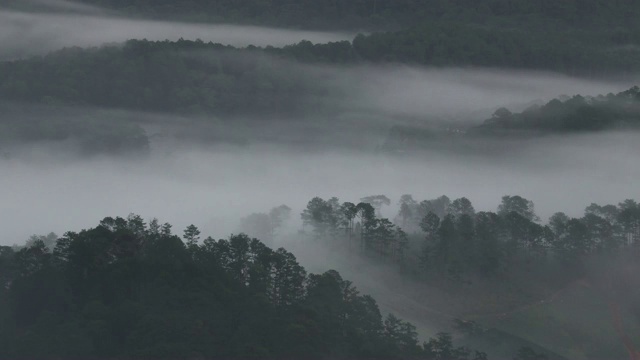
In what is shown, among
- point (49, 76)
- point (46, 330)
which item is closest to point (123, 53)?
point (49, 76)

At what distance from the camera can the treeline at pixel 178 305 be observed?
545 inches

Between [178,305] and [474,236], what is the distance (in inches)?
178

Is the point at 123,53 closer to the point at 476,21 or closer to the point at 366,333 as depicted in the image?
the point at 476,21

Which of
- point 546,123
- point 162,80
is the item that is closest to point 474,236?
point 546,123

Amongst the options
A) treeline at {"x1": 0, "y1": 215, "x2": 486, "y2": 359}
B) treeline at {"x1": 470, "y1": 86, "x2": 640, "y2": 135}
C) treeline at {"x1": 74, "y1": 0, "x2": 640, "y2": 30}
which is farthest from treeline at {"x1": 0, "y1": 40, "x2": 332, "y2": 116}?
treeline at {"x1": 0, "y1": 215, "x2": 486, "y2": 359}

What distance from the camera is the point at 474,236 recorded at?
17438 millimetres

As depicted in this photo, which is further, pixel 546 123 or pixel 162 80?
pixel 162 80

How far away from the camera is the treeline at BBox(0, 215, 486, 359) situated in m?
13.9

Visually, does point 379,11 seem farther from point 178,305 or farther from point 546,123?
point 178,305

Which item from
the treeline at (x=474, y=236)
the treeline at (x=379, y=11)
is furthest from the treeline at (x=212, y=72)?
the treeline at (x=474, y=236)

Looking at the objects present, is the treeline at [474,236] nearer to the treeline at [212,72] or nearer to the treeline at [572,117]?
the treeline at [572,117]

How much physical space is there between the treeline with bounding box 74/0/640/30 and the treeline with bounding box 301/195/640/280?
9.30m

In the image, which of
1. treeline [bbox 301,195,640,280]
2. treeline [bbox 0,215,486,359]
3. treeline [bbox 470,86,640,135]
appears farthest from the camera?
treeline [bbox 470,86,640,135]

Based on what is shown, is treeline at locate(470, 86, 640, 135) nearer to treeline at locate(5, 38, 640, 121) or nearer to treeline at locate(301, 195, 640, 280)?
treeline at locate(301, 195, 640, 280)
